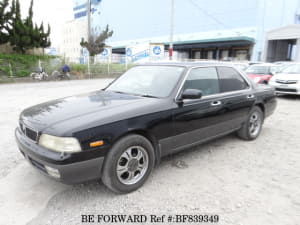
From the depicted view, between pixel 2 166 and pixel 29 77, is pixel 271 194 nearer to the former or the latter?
pixel 2 166

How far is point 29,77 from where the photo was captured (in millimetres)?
17188

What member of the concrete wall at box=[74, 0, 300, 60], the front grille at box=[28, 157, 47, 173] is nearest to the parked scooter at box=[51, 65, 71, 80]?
the concrete wall at box=[74, 0, 300, 60]

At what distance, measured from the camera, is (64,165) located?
2309mm

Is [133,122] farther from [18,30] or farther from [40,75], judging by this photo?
[18,30]

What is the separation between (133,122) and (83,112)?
615 mm

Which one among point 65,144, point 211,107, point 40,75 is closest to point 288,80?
point 211,107

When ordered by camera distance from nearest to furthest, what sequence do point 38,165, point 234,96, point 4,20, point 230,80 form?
point 38,165 < point 234,96 < point 230,80 < point 4,20

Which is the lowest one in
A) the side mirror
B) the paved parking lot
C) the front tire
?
the paved parking lot

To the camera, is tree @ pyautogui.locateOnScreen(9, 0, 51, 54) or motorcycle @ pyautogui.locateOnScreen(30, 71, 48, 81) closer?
tree @ pyautogui.locateOnScreen(9, 0, 51, 54)

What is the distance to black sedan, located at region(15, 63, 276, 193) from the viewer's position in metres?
2.39

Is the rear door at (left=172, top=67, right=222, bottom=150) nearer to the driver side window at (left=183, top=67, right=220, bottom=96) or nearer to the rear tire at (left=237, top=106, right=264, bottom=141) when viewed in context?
the driver side window at (left=183, top=67, right=220, bottom=96)

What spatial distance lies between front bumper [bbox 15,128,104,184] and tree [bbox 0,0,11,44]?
1780 centimetres

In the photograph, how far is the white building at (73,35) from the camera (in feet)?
174

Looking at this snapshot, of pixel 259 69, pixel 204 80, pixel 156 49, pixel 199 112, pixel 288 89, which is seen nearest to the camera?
pixel 199 112
